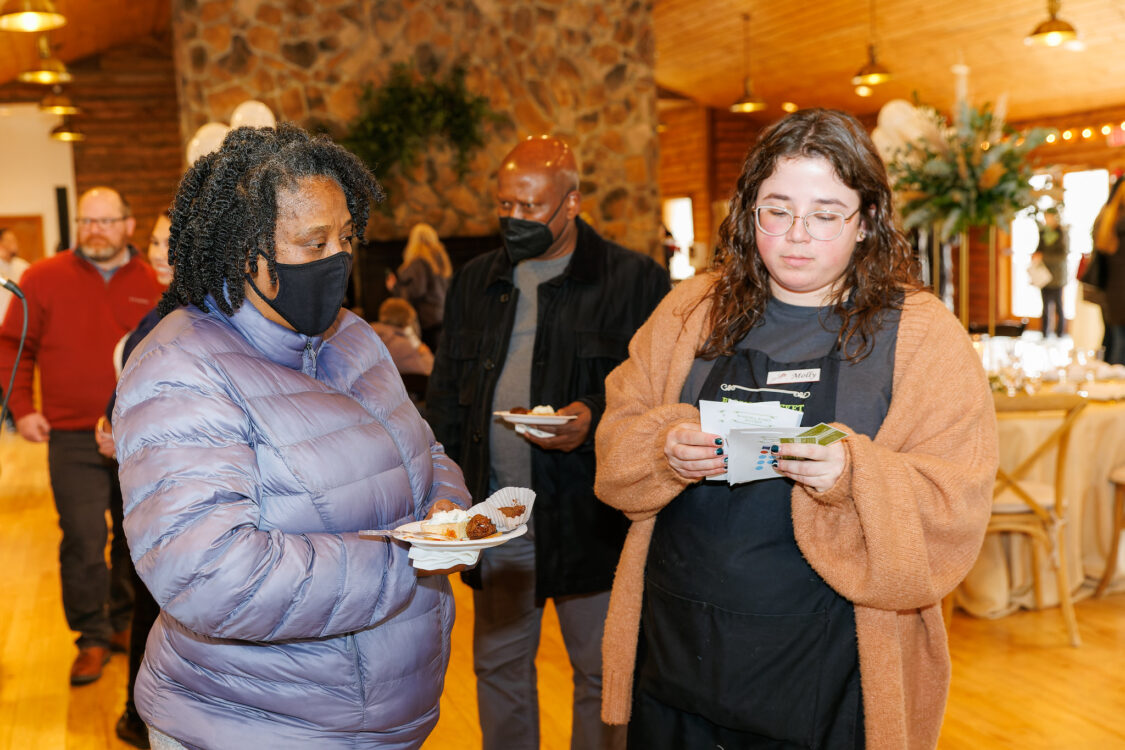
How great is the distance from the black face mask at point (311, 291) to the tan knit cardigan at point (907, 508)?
2.08 feet

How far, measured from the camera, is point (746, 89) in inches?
454

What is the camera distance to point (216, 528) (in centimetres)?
140

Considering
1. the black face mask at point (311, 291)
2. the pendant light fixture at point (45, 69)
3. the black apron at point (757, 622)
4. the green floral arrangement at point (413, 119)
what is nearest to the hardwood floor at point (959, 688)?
the black apron at point (757, 622)

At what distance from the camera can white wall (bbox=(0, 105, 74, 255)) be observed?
502 inches

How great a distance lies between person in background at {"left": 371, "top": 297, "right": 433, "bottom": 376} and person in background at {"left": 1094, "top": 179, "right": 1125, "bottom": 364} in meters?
4.88

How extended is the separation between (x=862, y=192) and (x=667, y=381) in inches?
20.4

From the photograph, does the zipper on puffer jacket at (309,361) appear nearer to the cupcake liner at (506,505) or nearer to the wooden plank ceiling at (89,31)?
the cupcake liner at (506,505)

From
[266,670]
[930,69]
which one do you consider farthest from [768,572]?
[930,69]

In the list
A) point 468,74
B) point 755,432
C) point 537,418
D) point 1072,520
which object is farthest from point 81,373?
point 468,74

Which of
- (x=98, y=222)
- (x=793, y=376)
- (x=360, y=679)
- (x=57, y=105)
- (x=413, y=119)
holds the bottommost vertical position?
(x=360, y=679)

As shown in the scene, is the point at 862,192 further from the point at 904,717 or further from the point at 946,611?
the point at 946,611

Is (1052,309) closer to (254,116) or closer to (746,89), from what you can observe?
(746,89)

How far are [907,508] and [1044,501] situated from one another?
312 cm

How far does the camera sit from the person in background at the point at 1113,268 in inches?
276
